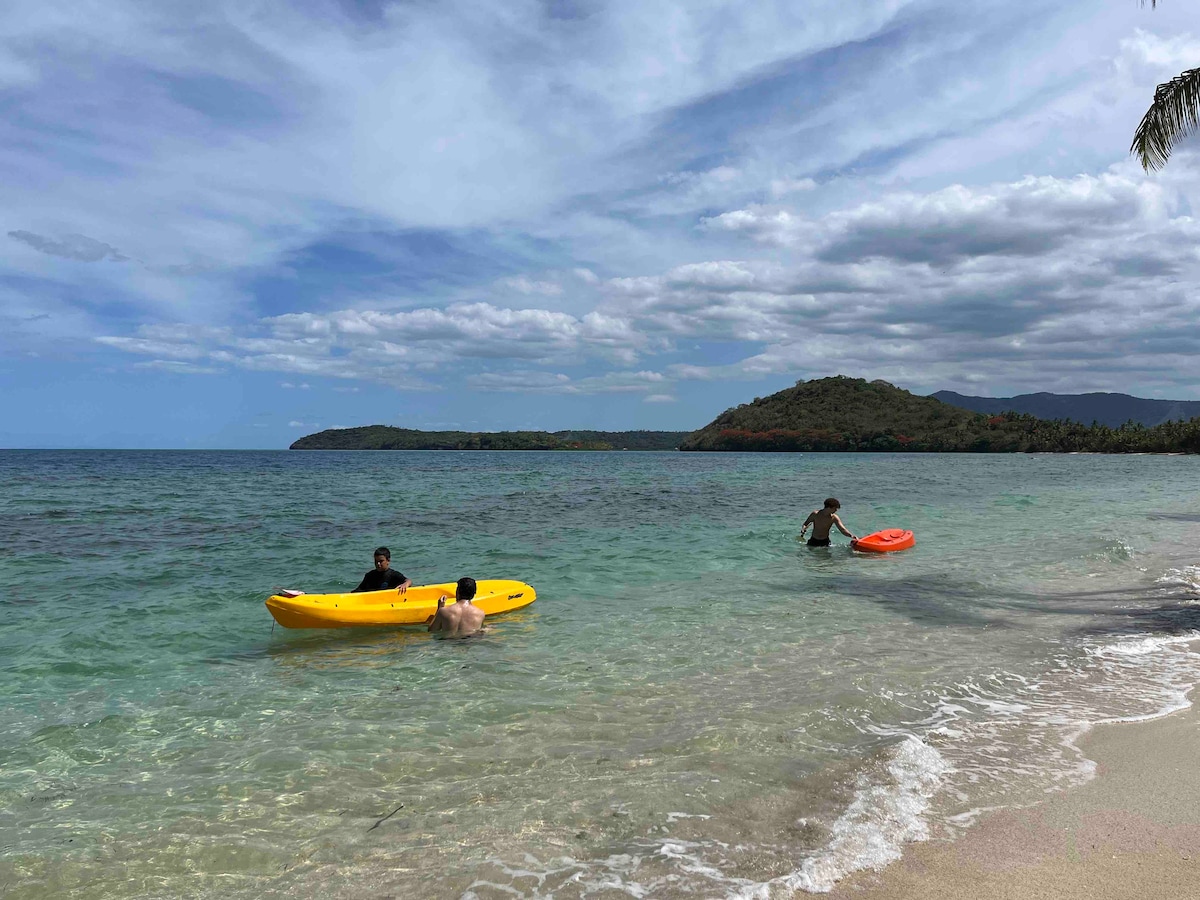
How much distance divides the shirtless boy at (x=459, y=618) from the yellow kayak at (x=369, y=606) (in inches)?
11.7

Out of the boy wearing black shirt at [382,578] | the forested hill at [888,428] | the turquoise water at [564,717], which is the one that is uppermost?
the forested hill at [888,428]

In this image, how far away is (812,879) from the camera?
385 cm

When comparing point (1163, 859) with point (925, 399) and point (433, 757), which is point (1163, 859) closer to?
point (433, 757)

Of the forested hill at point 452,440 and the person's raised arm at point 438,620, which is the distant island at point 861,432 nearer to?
the forested hill at point 452,440

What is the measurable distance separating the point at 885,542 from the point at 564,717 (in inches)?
501

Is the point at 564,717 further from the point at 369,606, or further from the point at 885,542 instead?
the point at 885,542

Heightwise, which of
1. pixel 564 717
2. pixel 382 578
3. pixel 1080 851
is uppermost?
pixel 382 578

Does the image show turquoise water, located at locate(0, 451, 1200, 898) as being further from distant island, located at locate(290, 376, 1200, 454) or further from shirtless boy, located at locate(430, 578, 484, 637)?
distant island, located at locate(290, 376, 1200, 454)

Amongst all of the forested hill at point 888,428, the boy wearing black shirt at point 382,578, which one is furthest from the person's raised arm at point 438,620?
the forested hill at point 888,428

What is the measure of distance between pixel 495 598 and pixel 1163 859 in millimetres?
8629

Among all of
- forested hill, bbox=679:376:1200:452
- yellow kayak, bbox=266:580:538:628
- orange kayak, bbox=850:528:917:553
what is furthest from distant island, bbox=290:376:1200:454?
yellow kayak, bbox=266:580:538:628

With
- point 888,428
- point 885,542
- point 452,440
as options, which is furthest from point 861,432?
point 885,542

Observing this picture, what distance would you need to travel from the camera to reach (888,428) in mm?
141750

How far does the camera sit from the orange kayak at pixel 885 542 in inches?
666
